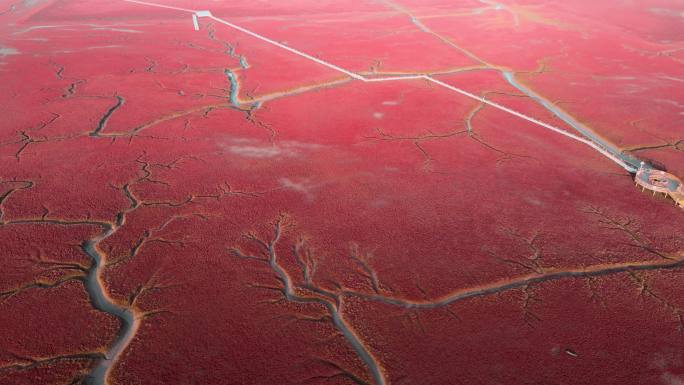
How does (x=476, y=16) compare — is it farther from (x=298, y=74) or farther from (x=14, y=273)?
(x=14, y=273)

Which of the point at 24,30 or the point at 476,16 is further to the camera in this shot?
the point at 476,16

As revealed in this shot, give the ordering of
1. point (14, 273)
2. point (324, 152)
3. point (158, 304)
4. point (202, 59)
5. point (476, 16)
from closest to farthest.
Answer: point (158, 304) < point (14, 273) < point (324, 152) < point (202, 59) < point (476, 16)

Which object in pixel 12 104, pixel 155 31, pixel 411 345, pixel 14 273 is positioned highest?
pixel 155 31

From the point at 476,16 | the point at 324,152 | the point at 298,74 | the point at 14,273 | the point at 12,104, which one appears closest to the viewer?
the point at 14,273

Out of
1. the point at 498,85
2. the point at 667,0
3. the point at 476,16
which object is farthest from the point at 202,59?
the point at 667,0

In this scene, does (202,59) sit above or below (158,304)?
above

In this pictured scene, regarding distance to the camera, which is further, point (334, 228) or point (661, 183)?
point (661, 183)

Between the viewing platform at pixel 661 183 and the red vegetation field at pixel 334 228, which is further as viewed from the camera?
the viewing platform at pixel 661 183

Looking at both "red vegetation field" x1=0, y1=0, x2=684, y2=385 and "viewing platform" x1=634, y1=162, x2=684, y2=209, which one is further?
"viewing platform" x1=634, y1=162, x2=684, y2=209
